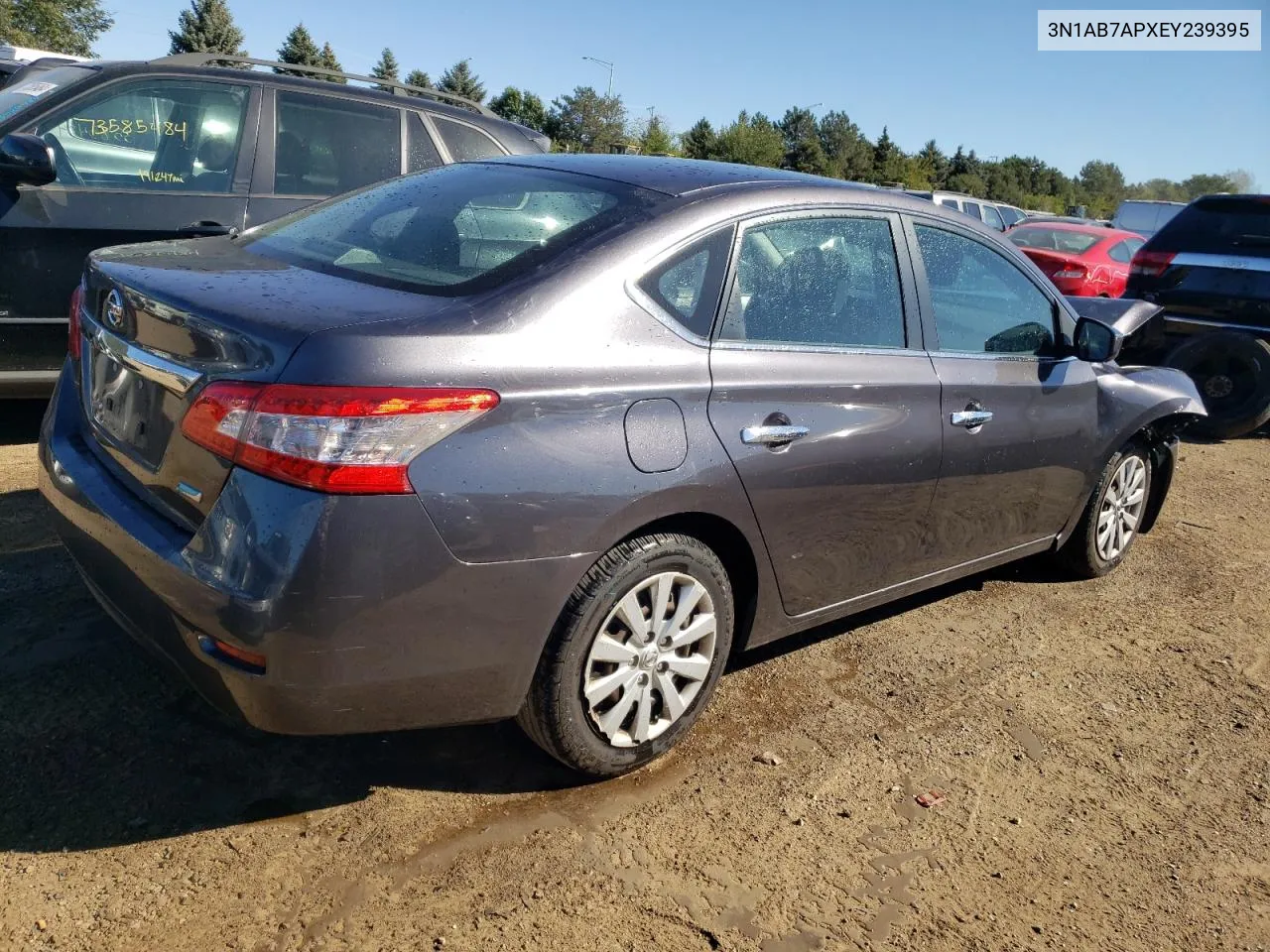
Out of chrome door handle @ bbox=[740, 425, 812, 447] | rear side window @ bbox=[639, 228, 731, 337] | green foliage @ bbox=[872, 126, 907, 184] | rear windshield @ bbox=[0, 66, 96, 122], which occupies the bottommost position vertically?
chrome door handle @ bbox=[740, 425, 812, 447]

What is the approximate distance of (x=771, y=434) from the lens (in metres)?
2.95

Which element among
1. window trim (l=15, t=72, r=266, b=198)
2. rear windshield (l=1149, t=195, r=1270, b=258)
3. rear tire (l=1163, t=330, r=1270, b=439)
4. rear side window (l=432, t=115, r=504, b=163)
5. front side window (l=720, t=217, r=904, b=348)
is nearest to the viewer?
front side window (l=720, t=217, r=904, b=348)

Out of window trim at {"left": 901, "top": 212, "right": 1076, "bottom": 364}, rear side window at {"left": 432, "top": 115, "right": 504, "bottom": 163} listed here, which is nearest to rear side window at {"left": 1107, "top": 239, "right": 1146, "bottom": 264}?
rear side window at {"left": 432, "top": 115, "right": 504, "bottom": 163}

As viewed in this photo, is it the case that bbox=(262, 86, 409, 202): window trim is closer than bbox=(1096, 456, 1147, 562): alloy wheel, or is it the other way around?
bbox=(1096, 456, 1147, 562): alloy wheel

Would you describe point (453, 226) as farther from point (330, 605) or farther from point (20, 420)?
point (20, 420)

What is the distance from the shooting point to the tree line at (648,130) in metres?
43.1

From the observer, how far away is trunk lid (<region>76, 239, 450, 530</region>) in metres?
2.32

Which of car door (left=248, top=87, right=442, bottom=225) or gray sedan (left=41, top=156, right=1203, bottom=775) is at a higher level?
car door (left=248, top=87, right=442, bottom=225)

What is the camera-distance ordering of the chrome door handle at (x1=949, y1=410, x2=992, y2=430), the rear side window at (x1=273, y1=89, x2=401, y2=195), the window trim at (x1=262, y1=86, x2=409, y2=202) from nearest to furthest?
the chrome door handle at (x1=949, y1=410, x2=992, y2=430) < the window trim at (x1=262, y1=86, x2=409, y2=202) < the rear side window at (x1=273, y1=89, x2=401, y2=195)

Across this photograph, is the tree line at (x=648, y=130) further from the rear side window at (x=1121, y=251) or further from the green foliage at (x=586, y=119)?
the rear side window at (x=1121, y=251)

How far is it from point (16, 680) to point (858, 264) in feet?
9.50

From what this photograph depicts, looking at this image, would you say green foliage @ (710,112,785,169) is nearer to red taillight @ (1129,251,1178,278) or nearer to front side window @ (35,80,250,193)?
red taillight @ (1129,251,1178,278)

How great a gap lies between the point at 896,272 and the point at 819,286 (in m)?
0.42

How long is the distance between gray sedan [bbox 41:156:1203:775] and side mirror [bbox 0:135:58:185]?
6.19ft
